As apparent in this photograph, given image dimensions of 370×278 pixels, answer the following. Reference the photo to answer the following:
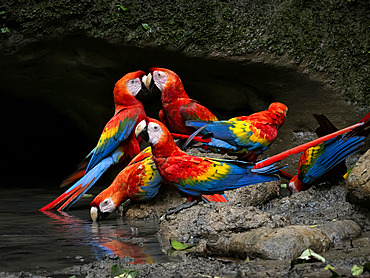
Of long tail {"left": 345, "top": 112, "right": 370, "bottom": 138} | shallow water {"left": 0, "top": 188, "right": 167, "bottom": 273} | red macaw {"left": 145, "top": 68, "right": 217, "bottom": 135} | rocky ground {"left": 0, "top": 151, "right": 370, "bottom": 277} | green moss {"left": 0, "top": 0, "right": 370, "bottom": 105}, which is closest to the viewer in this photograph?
rocky ground {"left": 0, "top": 151, "right": 370, "bottom": 277}

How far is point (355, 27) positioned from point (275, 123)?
1844mm

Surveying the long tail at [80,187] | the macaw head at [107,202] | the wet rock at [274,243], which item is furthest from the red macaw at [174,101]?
the wet rock at [274,243]

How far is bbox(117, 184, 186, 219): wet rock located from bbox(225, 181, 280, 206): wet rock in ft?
1.56

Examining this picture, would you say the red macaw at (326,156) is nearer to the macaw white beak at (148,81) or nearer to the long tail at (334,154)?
the long tail at (334,154)

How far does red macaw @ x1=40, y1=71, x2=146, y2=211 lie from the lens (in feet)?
15.5

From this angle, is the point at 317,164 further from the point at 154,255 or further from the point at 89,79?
the point at 89,79

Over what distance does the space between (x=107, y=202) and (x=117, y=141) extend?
2.23 ft

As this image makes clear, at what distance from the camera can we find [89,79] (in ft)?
20.6

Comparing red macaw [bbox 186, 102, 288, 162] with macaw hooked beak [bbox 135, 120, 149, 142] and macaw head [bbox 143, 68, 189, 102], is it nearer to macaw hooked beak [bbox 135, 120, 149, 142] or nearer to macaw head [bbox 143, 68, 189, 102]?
macaw head [bbox 143, 68, 189, 102]

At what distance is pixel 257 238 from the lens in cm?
275

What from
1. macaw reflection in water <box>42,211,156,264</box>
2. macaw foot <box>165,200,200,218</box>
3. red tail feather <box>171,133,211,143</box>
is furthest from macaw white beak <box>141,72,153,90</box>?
macaw foot <box>165,200,200,218</box>

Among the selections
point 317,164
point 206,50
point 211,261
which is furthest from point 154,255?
point 206,50

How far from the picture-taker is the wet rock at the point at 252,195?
4.57 metres

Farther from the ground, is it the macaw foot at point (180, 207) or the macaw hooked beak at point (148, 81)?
the macaw hooked beak at point (148, 81)
